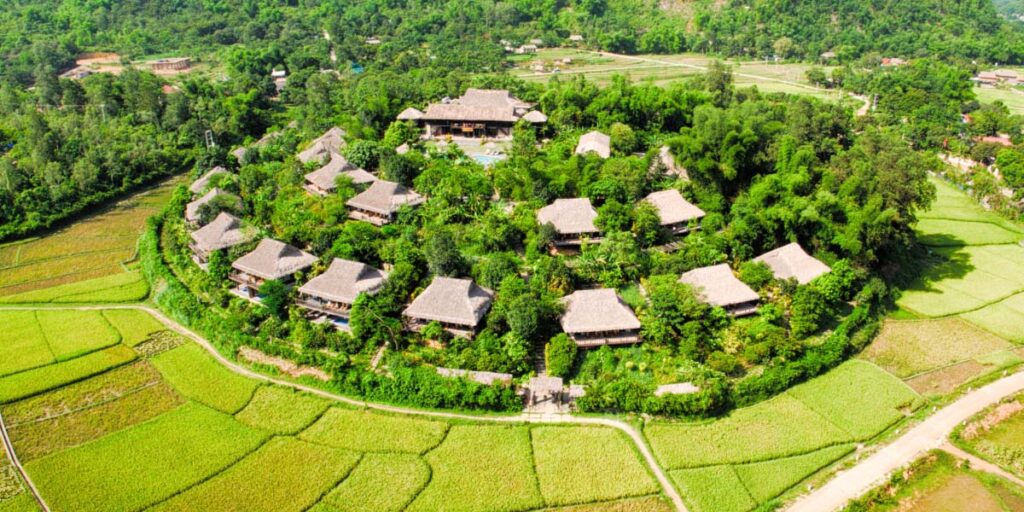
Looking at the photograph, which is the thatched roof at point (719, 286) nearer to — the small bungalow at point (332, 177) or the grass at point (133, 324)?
the small bungalow at point (332, 177)

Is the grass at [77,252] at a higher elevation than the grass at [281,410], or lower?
higher

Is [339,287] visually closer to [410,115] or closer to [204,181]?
[204,181]

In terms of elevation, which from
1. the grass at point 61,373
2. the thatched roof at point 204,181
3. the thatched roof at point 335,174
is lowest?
the grass at point 61,373

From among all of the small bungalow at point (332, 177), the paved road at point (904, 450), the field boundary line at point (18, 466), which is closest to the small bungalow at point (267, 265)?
the small bungalow at point (332, 177)

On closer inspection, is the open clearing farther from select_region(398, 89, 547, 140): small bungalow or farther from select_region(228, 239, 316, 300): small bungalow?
select_region(398, 89, 547, 140): small bungalow

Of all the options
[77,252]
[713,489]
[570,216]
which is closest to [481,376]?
[713,489]
